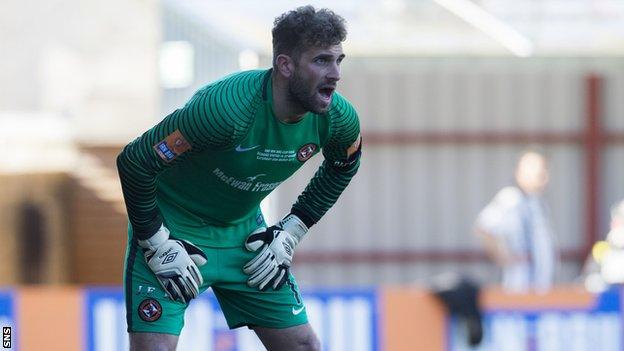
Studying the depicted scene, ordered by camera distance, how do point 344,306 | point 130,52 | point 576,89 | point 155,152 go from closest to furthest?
point 155,152
point 344,306
point 130,52
point 576,89

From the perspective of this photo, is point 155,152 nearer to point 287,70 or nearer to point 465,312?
point 287,70

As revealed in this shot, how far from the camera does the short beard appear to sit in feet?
18.3

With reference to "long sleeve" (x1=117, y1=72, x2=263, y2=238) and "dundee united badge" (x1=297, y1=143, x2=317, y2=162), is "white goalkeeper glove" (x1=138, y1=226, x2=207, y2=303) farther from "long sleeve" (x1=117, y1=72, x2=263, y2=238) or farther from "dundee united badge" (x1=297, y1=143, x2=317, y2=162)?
"dundee united badge" (x1=297, y1=143, x2=317, y2=162)

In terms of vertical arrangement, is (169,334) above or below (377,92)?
below

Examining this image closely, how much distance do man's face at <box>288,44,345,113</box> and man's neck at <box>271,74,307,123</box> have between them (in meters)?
0.07

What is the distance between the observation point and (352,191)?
15.5 metres

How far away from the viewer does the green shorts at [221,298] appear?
5.87m

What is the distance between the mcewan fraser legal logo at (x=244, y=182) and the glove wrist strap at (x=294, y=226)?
363mm

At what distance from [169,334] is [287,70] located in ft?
3.88

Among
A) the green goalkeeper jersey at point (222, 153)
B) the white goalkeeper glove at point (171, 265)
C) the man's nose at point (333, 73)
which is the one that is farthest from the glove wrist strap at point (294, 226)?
the man's nose at point (333, 73)

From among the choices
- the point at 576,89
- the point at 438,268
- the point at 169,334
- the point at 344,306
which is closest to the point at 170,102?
the point at 438,268

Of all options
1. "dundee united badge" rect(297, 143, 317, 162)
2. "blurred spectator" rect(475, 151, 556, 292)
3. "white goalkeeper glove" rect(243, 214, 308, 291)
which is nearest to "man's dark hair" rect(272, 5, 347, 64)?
"dundee united badge" rect(297, 143, 317, 162)

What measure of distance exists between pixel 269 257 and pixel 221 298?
0.35 metres

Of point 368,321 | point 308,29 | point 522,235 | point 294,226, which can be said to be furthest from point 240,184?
point 522,235
